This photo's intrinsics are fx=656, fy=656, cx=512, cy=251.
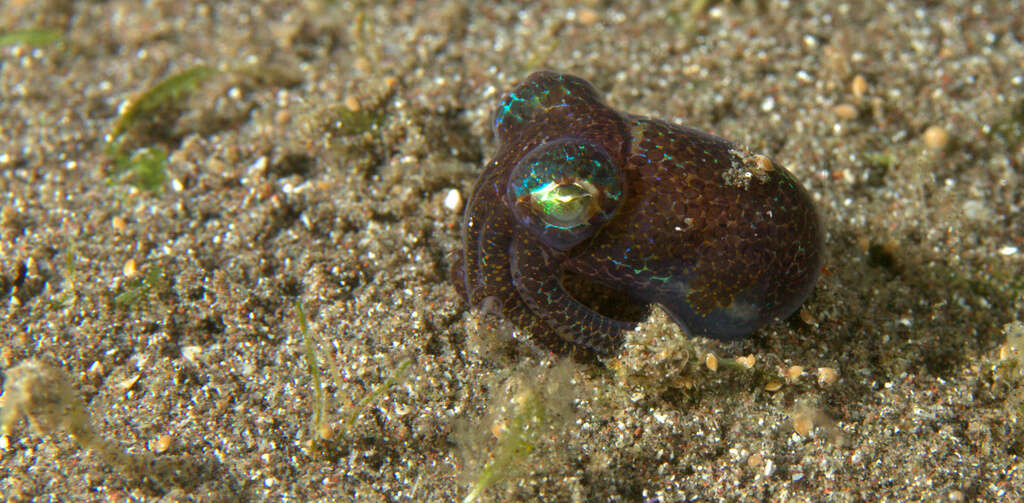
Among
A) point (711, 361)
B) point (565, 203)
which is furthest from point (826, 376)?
point (565, 203)

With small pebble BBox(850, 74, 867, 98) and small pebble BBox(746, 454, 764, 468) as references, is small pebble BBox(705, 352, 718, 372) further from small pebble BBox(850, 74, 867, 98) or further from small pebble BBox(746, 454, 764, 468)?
small pebble BBox(850, 74, 867, 98)

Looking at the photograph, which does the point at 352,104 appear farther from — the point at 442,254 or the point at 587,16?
Result: the point at 587,16

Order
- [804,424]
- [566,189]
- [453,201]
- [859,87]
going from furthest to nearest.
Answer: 1. [859,87]
2. [453,201]
3. [804,424]
4. [566,189]

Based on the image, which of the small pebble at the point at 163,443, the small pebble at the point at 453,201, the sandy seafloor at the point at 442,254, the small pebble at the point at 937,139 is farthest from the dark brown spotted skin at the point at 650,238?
the small pebble at the point at 937,139

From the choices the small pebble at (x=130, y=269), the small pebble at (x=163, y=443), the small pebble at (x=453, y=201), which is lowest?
the small pebble at (x=453, y=201)

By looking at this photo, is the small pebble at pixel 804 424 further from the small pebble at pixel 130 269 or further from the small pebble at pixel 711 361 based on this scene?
the small pebble at pixel 130 269

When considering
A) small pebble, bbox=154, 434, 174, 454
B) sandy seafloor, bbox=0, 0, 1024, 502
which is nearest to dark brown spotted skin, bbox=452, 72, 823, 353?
sandy seafloor, bbox=0, 0, 1024, 502

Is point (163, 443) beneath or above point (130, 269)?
beneath
